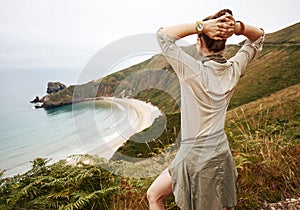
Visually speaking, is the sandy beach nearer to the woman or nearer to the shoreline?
the shoreline

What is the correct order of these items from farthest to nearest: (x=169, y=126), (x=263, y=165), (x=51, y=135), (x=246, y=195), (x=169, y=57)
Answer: (x=51, y=135)
(x=263, y=165)
(x=246, y=195)
(x=169, y=126)
(x=169, y=57)

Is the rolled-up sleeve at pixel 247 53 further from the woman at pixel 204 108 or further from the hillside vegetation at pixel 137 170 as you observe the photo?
the hillside vegetation at pixel 137 170

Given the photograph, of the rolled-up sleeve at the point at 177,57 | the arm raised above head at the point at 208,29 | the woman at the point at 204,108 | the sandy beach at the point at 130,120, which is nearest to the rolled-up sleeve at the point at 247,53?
the woman at the point at 204,108

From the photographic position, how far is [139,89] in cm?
185

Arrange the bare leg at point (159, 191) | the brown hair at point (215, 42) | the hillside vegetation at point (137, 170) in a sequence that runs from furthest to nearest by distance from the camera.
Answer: the hillside vegetation at point (137, 170), the bare leg at point (159, 191), the brown hair at point (215, 42)

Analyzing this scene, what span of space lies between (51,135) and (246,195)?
97.1 ft

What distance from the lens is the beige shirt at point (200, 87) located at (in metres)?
1.42

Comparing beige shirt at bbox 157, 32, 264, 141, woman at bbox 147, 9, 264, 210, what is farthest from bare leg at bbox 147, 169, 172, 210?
beige shirt at bbox 157, 32, 264, 141

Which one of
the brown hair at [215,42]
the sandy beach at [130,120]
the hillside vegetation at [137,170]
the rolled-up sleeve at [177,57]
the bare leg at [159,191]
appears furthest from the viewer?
the sandy beach at [130,120]

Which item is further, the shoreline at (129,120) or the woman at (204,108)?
the shoreline at (129,120)

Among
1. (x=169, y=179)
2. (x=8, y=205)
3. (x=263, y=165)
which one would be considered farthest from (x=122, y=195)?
(x=263, y=165)

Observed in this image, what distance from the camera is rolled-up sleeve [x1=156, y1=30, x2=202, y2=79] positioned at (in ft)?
4.60

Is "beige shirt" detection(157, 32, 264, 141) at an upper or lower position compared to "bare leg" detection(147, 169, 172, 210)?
upper

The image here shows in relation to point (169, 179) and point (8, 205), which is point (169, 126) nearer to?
point (169, 179)
